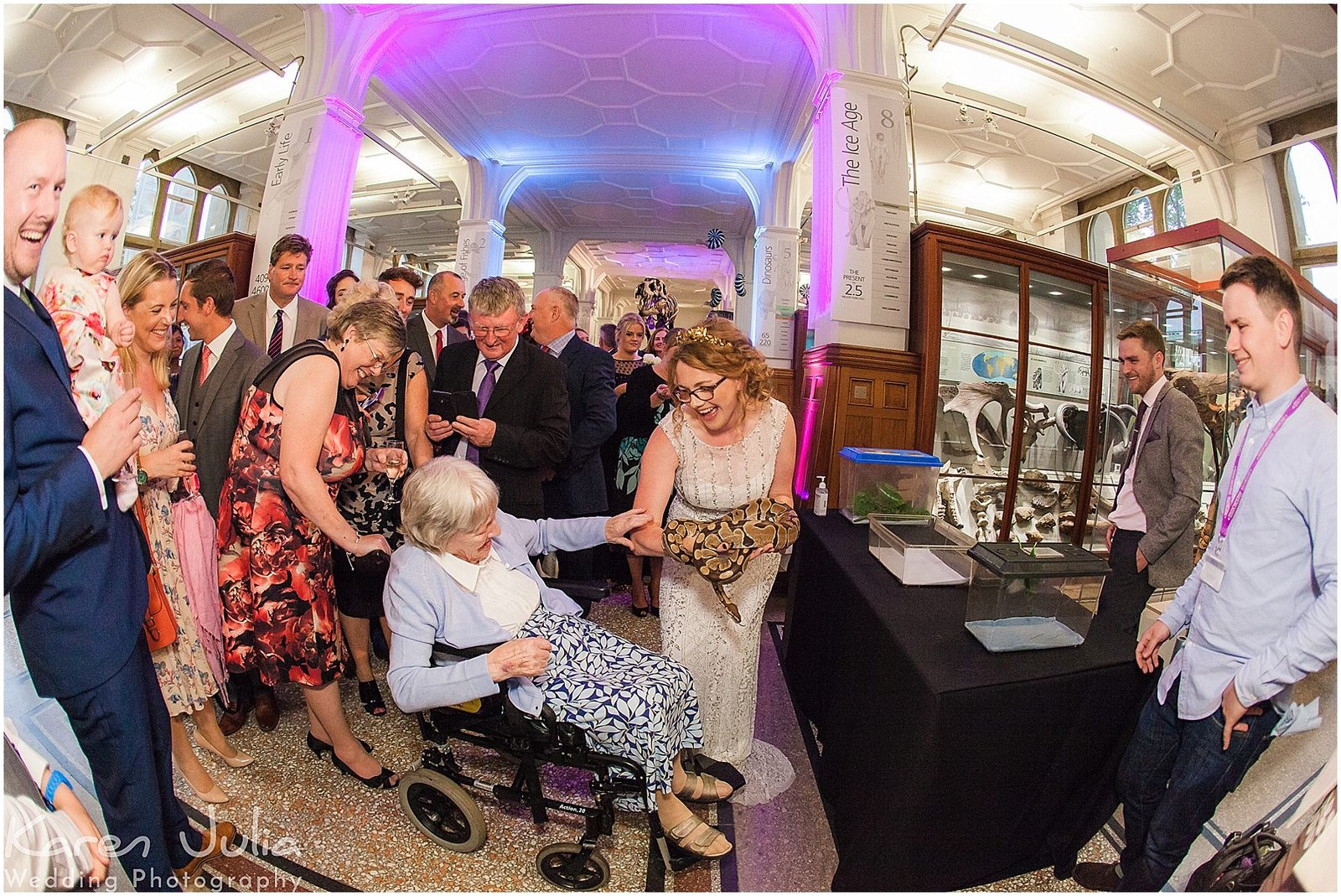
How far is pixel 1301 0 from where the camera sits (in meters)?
0.90

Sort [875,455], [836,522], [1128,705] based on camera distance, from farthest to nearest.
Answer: [836,522]
[875,455]
[1128,705]

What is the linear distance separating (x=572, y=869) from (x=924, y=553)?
1.27m

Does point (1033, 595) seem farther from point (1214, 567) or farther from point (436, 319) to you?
point (436, 319)

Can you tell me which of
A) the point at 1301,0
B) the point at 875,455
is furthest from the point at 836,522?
the point at 1301,0

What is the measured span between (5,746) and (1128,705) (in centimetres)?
209

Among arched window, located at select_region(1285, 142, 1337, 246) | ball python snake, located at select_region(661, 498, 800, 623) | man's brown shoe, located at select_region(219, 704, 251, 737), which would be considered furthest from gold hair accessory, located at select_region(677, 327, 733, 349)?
man's brown shoe, located at select_region(219, 704, 251, 737)

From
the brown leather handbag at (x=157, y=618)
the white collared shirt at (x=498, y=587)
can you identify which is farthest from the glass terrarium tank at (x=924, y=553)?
the brown leather handbag at (x=157, y=618)

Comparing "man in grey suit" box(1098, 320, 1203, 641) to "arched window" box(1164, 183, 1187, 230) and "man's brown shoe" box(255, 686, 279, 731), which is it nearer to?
"arched window" box(1164, 183, 1187, 230)

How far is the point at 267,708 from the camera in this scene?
164 cm

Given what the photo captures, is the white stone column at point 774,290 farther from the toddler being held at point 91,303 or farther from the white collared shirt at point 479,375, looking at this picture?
the toddler being held at point 91,303

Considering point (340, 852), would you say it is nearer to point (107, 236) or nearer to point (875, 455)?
point (107, 236)

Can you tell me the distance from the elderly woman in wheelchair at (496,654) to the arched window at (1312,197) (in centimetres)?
151

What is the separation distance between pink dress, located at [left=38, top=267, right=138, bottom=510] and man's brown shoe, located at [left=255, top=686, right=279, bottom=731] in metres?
1.08

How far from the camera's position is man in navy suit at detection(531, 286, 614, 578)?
241 centimetres
